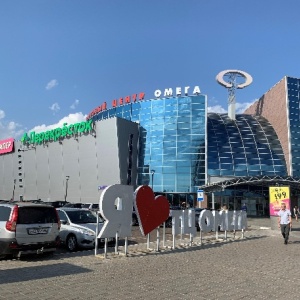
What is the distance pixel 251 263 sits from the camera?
1044 cm

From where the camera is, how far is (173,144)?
57062 mm

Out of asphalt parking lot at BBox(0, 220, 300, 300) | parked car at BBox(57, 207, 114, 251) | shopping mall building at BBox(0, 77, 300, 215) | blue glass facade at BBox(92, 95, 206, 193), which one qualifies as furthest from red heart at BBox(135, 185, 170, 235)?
blue glass facade at BBox(92, 95, 206, 193)

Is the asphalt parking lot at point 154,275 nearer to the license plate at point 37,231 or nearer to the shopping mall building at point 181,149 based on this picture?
the license plate at point 37,231

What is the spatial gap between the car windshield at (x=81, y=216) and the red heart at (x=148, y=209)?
2.81 m

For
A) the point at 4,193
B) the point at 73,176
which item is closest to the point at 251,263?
the point at 73,176

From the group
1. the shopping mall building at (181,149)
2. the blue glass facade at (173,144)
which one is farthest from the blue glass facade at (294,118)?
the blue glass facade at (173,144)

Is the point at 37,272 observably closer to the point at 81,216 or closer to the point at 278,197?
the point at 81,216

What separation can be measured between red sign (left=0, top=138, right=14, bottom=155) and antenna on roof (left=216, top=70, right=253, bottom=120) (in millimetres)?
43447

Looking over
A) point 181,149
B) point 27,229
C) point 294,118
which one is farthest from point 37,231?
point 294,118

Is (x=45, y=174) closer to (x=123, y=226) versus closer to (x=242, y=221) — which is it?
(x=242, y=221)

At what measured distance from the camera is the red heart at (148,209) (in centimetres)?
1297

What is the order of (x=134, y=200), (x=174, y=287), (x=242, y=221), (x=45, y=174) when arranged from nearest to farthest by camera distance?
1. (x=174, y=287)
2. (x=134, y=200)
3. (x=242, y=221)
4. (x=45, y=174)

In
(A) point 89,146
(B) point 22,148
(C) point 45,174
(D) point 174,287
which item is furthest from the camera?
(B) point 22,148

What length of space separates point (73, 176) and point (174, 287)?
56560 millimetres
